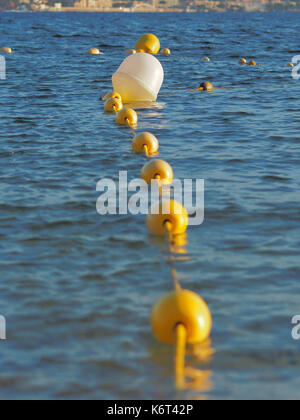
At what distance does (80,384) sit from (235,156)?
26.1 feet

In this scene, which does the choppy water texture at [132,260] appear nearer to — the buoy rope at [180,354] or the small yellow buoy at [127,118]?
the buoy rope at [180,354]

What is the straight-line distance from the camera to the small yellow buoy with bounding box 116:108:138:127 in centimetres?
1514

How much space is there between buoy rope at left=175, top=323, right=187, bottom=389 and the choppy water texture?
0.35 feet

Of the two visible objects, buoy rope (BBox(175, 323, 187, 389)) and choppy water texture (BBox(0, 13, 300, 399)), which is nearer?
buoy rope (BBox(175, 323, 187, 389))

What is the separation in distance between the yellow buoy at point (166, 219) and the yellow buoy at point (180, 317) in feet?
8.27

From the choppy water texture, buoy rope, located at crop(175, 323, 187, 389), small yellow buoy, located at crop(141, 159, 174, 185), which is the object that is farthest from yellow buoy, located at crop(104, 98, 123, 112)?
buoy rope, located at crop(175, 323, 187, 389)

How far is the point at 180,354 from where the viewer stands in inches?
203

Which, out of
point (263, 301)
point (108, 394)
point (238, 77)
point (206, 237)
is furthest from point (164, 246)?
point (238, 77)

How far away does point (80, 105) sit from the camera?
18609mm

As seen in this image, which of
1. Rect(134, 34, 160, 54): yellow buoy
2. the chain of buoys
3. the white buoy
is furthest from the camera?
Rect(134, 34, 160, 54): yellow buoy

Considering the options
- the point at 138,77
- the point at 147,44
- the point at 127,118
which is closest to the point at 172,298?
the point at 127,118

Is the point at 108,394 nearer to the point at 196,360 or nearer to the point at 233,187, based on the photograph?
the point at 196,360

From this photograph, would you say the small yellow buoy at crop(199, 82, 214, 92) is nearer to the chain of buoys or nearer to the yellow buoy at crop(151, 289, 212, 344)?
the chain of buoys

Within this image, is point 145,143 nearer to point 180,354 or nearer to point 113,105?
point 113,105
